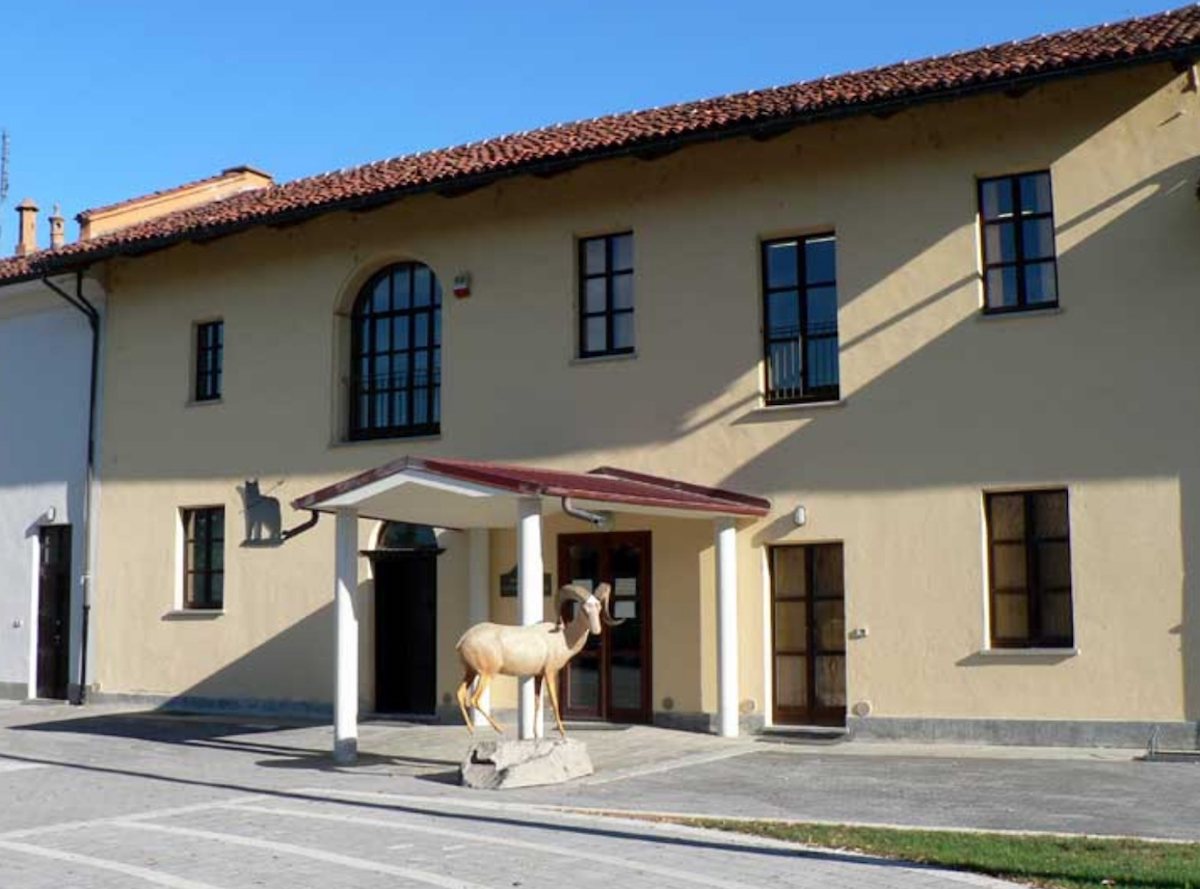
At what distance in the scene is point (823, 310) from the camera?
16062mm

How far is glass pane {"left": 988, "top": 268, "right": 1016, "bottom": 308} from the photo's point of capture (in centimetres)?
1509

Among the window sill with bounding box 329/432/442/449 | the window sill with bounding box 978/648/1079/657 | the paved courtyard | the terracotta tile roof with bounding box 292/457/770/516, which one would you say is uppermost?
the window sill with bounding box 329/432/442/449

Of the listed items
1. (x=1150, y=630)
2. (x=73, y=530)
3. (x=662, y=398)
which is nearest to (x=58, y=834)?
(x=662, y=398)

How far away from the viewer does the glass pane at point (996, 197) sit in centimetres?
1515

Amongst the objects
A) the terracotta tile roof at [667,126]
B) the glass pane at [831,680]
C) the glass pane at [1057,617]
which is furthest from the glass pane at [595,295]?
the glass pane at [1057,617]

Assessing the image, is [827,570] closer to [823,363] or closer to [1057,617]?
[823,363]

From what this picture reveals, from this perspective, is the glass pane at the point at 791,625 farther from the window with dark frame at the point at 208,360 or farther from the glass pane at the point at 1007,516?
the window with dark frame at the point at 208,360

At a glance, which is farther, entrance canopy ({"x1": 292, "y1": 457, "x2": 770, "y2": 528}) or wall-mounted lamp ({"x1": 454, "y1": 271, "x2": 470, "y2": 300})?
wall-mounted lamp ({"x1": 454, "y1": 271, "x2": 470, "y2": 300})

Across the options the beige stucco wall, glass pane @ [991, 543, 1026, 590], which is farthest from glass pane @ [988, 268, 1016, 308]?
glass pane @ [991, 543, 1026, 590]

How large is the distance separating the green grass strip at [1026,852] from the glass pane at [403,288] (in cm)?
1060

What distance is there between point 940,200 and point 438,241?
6.56 m

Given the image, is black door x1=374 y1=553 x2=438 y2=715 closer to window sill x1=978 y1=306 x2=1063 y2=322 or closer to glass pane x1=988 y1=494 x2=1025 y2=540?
glass pane x1=988 y1=494 x2=1025 y2=540

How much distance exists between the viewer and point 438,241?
18625 mm

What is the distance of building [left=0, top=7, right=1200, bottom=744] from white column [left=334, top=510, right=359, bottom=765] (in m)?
0.05
